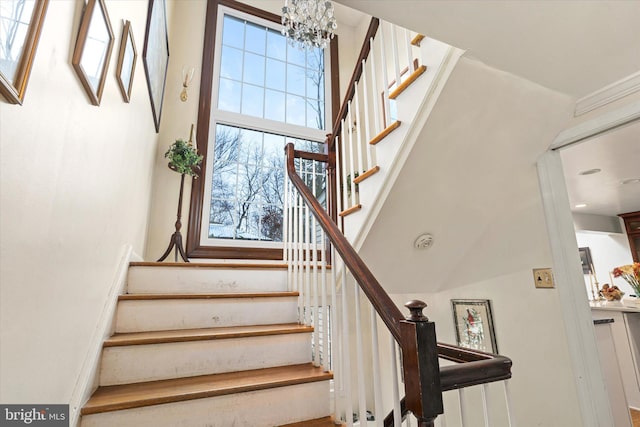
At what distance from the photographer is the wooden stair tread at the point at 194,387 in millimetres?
1191

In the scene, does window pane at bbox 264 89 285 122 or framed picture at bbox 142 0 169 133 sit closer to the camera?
framed picture at bbox 142 0 169 133

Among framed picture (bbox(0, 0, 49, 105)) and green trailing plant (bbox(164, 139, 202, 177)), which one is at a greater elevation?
green trailing plant (bbox(164, 139, 202, 177))

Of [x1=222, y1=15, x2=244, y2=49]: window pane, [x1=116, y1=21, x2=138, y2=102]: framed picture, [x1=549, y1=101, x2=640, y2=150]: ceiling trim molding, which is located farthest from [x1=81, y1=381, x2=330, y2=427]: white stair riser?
[x1=222, y1=15, x2=244, y2=49]: window pane

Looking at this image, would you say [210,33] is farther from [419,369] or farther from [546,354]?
[546,354]

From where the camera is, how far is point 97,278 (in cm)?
136

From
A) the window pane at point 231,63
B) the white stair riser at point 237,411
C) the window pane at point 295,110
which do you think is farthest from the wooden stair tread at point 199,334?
the window pane at point 231,63

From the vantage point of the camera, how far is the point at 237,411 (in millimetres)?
1336

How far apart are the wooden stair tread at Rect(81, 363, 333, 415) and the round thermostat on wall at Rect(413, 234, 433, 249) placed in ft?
3.65

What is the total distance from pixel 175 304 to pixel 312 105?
309 centimetres

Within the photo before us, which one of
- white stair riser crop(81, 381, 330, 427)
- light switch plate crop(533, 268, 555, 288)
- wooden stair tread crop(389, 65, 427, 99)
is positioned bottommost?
white stair riser crop(81, 381, 330, 427)

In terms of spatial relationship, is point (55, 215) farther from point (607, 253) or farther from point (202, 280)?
point (607, 253)

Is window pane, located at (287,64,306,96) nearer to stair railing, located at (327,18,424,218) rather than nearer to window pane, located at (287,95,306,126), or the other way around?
window pane, located at (287,95,306,126)

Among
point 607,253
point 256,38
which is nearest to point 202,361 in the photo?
point 256,38

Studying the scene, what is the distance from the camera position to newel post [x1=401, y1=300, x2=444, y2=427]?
805 millimetres
